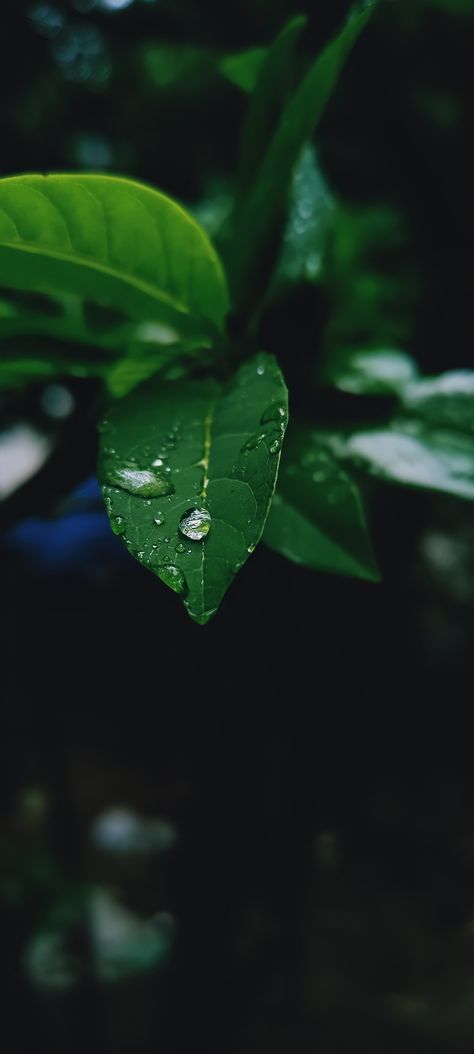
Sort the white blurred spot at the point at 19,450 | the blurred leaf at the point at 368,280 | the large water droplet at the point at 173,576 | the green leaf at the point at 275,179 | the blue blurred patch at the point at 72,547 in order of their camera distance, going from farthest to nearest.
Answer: the blue blurred patch at the point at 72,547 < the white blurred spot at the point at 19,450 < the blurred leaf at the point at 368,280 < the green leaf at the point at 275,179 < the large water droplet at the point at 173,576

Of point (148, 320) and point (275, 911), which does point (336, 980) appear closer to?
point (275, 911)

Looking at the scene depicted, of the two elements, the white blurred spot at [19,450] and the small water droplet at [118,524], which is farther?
the white blurred spot at [19,450]

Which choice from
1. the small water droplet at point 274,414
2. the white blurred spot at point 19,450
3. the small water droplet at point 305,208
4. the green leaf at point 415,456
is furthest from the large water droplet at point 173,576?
the white blurred spot at point 19,450

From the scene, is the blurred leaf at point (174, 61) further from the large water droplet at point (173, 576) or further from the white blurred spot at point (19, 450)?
the large water droplet at point (173, 576)

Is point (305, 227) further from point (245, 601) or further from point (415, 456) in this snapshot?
point (245, 601)

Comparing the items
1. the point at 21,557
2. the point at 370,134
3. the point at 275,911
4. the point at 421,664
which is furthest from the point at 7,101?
the point at 421,664

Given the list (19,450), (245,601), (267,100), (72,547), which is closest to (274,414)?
(267,100)

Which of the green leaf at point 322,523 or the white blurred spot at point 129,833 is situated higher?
the green leaf at point 322,523
